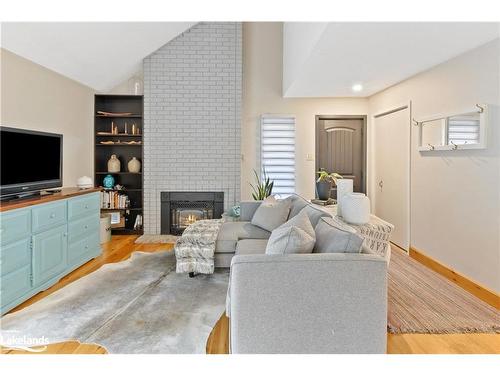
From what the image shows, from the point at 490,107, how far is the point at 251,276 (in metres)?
2.65

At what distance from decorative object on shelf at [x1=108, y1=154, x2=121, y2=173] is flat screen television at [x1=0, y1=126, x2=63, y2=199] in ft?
5.11

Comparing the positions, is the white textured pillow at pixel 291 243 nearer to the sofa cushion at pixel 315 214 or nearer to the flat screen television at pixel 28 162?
the sofa cushion at pixel 315 214

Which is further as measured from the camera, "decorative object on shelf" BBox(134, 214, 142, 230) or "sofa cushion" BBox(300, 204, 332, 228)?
"decorative object on shelf" BBox(134, 214, 142, 230)

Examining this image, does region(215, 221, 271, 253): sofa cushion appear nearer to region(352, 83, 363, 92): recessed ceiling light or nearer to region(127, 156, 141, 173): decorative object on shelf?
region(127, 156, 141, 173): decorative object on shelf

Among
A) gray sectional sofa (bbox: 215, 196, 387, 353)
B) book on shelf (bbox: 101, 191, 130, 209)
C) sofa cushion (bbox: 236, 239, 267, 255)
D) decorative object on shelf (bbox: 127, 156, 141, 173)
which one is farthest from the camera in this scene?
decorative object on shelf (bbox: 127, 156, 141, 173)

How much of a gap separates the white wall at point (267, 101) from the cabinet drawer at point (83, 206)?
248cm

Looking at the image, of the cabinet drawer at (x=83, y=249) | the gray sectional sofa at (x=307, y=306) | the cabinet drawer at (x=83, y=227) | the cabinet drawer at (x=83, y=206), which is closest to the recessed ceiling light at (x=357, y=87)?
the gray sectional sofa at (x=307, y=306)

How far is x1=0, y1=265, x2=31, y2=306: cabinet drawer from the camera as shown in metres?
2.54

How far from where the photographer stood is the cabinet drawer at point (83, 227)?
3492mm

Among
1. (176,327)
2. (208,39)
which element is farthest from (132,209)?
(176,327)

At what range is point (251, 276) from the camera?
1800 millimetres

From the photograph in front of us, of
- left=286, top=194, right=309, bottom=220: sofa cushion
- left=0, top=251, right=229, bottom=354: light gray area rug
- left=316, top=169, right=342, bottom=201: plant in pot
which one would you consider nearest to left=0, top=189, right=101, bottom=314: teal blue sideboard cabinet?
left=0, top=251, right=229, bottom=354: light gray area rug

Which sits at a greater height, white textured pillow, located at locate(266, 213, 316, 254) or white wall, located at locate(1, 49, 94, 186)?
white wall, located at locate(1, 49, 94, 186)

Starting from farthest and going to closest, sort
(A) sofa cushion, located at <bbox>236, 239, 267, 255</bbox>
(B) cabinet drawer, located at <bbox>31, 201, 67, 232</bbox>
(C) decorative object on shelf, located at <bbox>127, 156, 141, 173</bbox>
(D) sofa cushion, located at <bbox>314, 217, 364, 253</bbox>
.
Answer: (C) decorative object on shelf, located at <bbox>127, 156, 141, 173</bbox>, (B) cabinet drawer, located at <bbox>31, 201, 67, 232</bbox>, (A) sofa cushion, located at <bbox>236, 239, 267, 255</bbox>, (D) sofa cushion, located at <bbox>314, 217, 364, 253</bbox>
